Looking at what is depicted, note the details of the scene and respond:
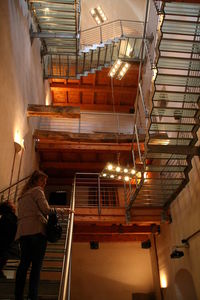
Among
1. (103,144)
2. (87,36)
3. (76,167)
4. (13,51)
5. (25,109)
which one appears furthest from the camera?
(87,36)

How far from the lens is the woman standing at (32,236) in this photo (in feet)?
8.30

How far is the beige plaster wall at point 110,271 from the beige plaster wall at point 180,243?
4.28ft

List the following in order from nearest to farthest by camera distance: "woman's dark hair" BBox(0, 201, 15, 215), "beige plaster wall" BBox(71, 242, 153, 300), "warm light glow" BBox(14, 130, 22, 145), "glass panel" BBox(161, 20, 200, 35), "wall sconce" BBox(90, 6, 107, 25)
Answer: "woman's dark hair" BBox(0, 201, 15, 215) < "glass panel" BBox(161, 20, 200, 35) < "warm light glow" BBox(14, 130, 22, 145) < "beige plaster wall" BBox(71, 242, 153, 300) < "wall sconce" BBox(90, 6, 107, 25)

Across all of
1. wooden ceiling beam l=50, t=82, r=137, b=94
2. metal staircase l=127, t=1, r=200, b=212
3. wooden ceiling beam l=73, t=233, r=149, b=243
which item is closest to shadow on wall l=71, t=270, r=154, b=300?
wooden ceiling beam l=73, t=233, r=149, b=243

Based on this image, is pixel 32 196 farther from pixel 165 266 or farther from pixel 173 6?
pixel 165 266

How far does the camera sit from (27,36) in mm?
7852

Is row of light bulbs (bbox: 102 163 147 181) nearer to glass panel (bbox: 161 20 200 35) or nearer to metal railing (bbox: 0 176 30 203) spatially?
metal railing (bbox: 0 176 30 203)

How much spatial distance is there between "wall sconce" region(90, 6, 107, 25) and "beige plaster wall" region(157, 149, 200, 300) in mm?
9485

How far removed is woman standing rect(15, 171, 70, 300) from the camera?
253 centimetres

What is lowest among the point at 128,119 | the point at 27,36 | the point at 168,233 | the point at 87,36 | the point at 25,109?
the point at 168,233

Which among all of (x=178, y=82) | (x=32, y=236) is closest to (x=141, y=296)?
(x=178, y=82)

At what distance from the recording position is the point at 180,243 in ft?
24.6

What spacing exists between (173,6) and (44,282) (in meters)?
5.48

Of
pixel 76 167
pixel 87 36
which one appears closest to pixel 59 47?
pixel 87 36
